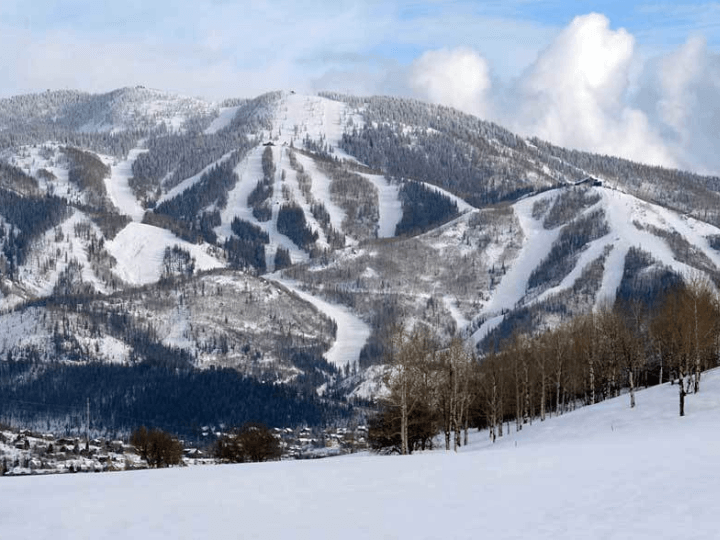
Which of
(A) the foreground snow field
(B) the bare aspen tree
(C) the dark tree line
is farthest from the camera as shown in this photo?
(C) the dark tree line

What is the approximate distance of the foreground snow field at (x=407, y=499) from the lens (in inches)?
1166

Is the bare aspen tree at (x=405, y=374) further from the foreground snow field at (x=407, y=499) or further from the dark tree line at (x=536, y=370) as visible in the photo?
the foreground snow field at (x=407, y=499)

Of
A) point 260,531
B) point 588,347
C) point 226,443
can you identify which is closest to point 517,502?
point 260,531

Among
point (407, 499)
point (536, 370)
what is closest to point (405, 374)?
point (407, 499)

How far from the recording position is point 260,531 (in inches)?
1214

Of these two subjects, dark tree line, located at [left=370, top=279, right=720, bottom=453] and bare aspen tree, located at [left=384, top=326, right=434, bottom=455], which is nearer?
bare aspen tree, located at [left=384, top=326, right=434, bottom=455]

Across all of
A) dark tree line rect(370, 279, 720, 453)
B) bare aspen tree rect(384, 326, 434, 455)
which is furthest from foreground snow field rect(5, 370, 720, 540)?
dark tree line rect(370, 279, 720, 453)

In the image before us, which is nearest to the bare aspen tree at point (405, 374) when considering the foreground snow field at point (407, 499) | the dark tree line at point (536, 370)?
the dark tree line at point (536, 370)

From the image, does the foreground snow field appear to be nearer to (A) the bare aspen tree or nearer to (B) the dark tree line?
(A) the bare aspen tree

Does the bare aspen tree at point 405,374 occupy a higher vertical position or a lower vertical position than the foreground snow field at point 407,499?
higher

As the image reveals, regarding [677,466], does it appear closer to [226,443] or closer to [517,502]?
[517,502]

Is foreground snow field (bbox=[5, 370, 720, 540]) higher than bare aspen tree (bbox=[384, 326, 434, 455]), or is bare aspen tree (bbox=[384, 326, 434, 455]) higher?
bare aspen tree (bbox=[384, 326, 434, 455])

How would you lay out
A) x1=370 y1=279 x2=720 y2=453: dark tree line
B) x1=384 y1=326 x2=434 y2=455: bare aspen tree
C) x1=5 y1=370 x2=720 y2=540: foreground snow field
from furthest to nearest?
x1=370 y1=279 x2=720 y2=453: dark tree line
x1=384 y1=326 x2=434 y2=455: bare aspen tree
x1=5 y1=370 x2=720 y2=540: foreground snow field

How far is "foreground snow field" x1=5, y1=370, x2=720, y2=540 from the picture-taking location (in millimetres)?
29625
